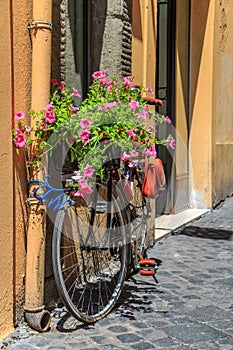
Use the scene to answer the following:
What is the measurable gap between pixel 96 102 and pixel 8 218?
3.43 ft

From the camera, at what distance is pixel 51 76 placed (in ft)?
14.2

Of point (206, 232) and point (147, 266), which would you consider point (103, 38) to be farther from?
point (206, 232)

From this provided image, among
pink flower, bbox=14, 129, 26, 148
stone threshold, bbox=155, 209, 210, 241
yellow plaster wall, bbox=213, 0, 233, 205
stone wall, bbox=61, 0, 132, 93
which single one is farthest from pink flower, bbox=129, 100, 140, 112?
yellow plaster wall, bbox=213, 0, 233, 205

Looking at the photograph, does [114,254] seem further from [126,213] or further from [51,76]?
[51,76]

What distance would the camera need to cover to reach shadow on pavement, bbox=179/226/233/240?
25.0 feet

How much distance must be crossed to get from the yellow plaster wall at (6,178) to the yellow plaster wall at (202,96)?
20.3ft

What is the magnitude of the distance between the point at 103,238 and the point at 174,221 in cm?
390

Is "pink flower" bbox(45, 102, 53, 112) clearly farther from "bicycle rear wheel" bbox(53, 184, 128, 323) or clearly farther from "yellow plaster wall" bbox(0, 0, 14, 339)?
"bicycle rear wheel" bbox(53, 184, 128, 323)

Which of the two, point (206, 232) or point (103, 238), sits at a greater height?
A: point (103, 238)

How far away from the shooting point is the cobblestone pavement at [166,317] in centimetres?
377

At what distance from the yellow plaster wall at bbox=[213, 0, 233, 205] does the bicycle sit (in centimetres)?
532

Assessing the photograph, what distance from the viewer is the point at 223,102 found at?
10.9m

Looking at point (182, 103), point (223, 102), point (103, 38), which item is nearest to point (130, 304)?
point (103, 38)

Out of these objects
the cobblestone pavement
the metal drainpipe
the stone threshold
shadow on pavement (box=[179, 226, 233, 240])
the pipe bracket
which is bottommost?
the cobblestone pavement
